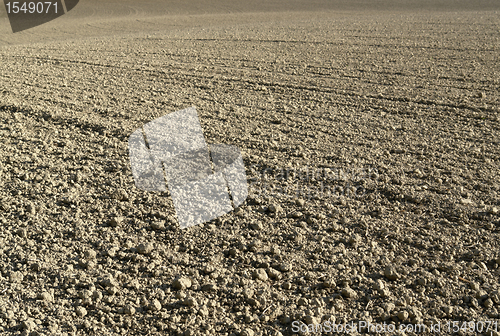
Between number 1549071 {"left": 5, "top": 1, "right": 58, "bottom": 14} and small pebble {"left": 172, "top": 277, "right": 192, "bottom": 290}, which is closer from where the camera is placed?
small pebble {"left": 172, "top": 277, "right": 192, "bottom": 290}

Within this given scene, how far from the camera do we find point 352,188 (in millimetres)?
4242

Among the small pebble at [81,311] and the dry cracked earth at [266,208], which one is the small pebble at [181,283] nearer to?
the dry cracked earth at [266,208]

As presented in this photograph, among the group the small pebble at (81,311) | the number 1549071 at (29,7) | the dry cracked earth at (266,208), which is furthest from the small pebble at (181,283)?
the number 1549071 at (29,7)

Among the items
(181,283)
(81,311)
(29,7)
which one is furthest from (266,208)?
(29,7)

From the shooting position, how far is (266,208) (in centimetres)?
394

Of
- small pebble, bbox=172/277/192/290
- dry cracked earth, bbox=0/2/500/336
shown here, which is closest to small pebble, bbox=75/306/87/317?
dry cracked earth, bbox=0/2/500/336

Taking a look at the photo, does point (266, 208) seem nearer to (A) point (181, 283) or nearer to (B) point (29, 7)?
(A) point (181, 283)

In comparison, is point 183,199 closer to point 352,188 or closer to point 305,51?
point 352,188

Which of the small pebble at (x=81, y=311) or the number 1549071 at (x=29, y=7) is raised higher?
the number 1549071 at (x=29, y=7)

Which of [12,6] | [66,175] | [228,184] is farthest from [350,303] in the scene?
[12,6]

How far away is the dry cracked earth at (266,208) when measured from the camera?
2832 mm

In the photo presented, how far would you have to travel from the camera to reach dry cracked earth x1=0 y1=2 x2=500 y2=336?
111 inches

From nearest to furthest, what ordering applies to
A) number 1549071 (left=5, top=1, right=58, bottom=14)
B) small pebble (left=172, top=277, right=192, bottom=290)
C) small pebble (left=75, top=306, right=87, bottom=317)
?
small pebble (left=75, top=306, right=87, bottom=317), small pebble (left=172, top=277, right=192, bottom=290), number 1549071 (left=5, top=1, right=58, bottom=14)

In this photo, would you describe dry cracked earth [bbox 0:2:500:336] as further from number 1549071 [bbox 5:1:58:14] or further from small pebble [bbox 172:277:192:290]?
number 1549071 [bbox 5:1:58:14]
